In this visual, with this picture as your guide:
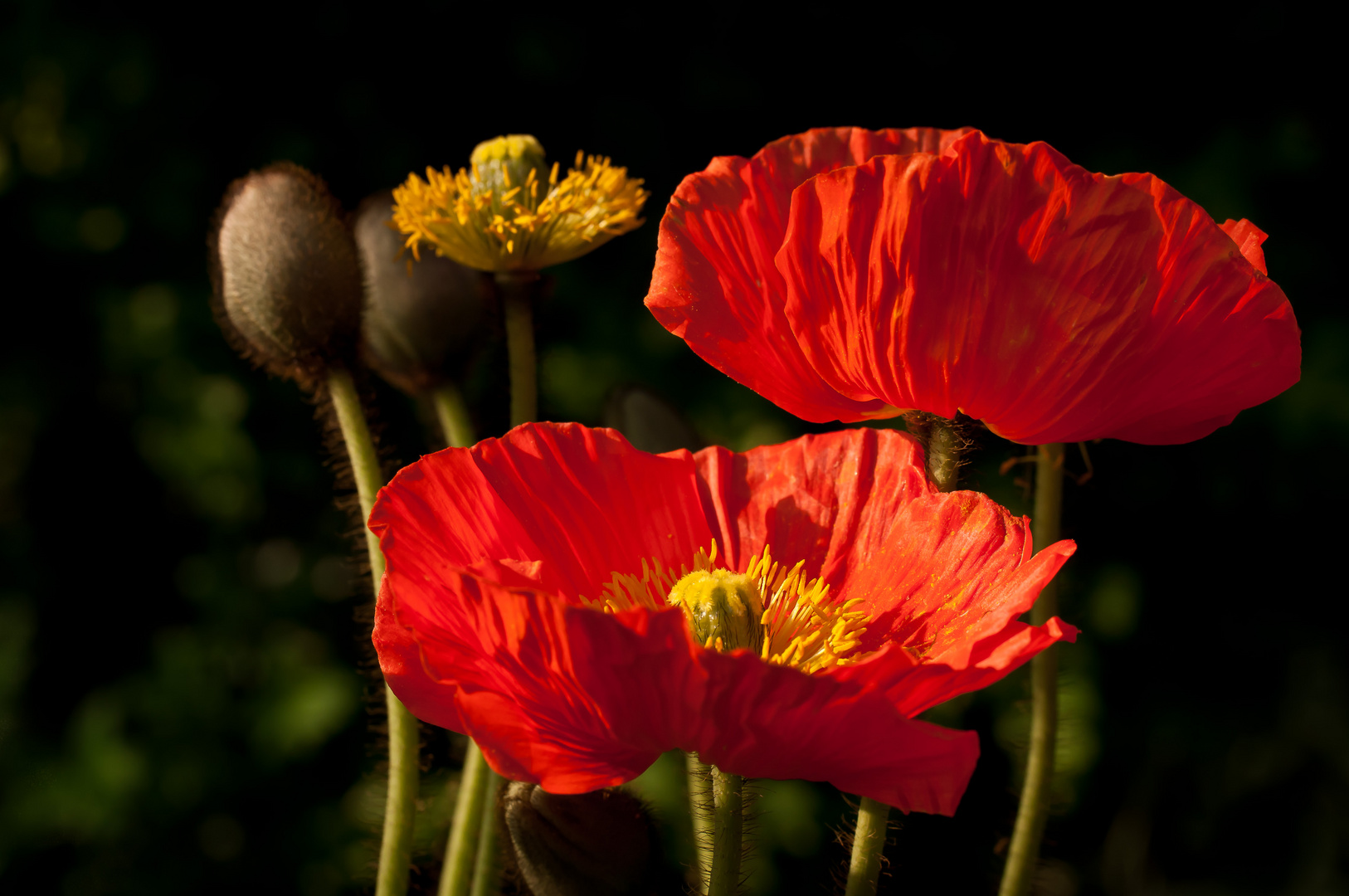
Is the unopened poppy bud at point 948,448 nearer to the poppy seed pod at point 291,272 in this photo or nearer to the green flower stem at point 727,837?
the green flower stem at point 727,837

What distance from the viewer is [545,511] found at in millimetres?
355

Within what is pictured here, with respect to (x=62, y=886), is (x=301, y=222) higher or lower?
higher

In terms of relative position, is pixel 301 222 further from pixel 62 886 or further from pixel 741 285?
pixel 62 886

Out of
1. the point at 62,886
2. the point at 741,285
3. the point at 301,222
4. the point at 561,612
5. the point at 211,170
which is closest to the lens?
the point at 561,612

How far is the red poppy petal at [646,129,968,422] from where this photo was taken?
344 mm

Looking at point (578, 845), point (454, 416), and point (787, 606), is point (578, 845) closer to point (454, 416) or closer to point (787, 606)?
point (787, 606)

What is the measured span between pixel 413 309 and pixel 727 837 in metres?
0.30

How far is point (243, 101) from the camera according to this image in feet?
4.41

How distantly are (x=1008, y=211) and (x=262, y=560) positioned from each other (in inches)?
48.8

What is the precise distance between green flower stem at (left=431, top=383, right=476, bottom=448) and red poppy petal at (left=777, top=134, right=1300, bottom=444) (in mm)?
214

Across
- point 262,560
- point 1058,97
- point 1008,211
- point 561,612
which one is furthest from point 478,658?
point 1058,97

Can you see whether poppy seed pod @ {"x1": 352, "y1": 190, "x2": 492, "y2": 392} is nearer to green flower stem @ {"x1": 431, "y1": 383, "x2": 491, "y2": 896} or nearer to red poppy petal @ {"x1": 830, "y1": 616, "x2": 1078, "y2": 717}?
green flower stem @ {"x1": 431, "y1": 383, "x2": 491, "y2": 896}

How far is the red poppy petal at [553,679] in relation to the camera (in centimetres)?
25

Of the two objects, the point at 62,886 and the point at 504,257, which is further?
the point at 62,886
